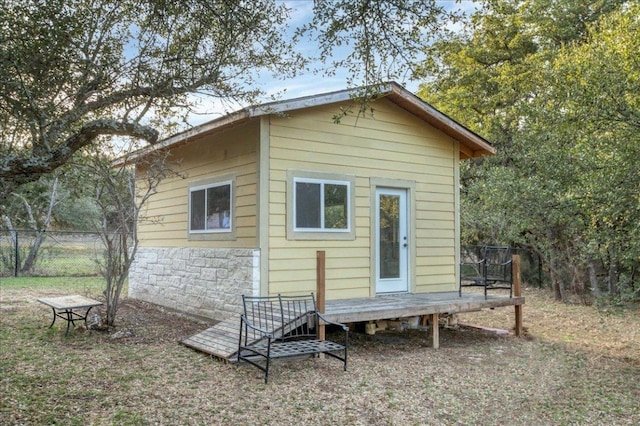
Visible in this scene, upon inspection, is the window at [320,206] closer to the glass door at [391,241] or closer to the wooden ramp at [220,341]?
the glass door at [391,241]

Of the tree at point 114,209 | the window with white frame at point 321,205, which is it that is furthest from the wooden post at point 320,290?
the tree at point 114,209

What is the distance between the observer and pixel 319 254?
6.23 meters

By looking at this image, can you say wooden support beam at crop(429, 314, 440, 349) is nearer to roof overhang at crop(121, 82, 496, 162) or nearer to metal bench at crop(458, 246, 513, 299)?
metal bench at crop(458, 246, 513, 299)

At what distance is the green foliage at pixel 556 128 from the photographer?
6.55 m

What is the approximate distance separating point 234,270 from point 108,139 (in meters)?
2.57

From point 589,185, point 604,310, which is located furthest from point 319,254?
point 604,310

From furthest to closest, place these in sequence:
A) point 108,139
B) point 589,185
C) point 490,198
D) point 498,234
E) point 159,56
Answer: point 498,234 → point 490,198 → point 589,185 → point 108,139 → point 159,56

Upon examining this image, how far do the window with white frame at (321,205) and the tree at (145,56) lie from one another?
1.84 m

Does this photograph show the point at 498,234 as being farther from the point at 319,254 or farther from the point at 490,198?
the point at 319,254

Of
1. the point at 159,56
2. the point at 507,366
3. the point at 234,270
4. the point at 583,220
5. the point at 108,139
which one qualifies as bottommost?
the point at 507,366

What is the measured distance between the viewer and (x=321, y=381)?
5375 mm

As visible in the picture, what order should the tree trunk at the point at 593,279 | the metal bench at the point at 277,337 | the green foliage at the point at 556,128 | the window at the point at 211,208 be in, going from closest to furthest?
the metal bench at the point at 277,337, the green foliage at the point at 556,128, the window at the point at 211,208, the tree trunk at the point at 593,279

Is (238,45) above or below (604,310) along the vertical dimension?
above

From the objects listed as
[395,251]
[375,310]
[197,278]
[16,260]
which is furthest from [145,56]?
[16,260]
